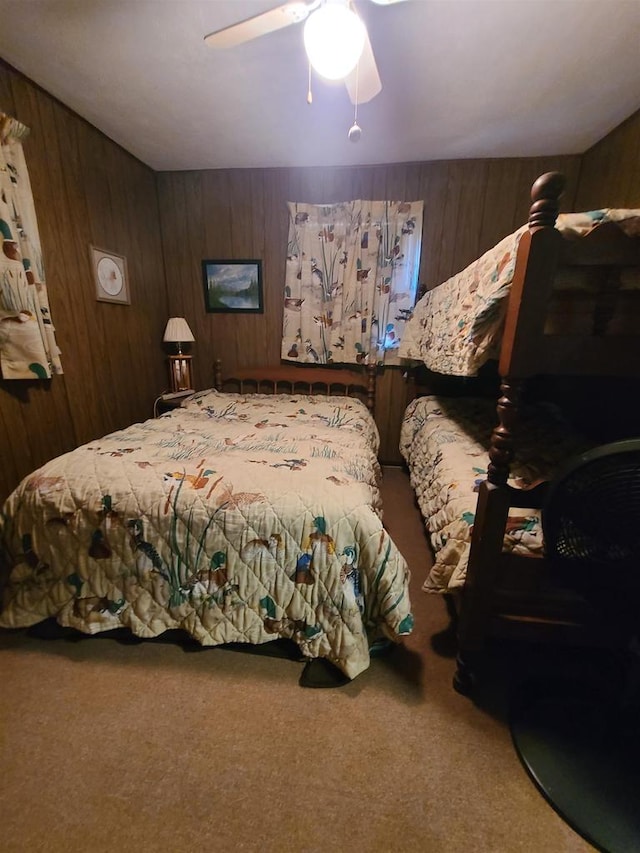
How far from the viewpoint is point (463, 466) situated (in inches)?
62.9

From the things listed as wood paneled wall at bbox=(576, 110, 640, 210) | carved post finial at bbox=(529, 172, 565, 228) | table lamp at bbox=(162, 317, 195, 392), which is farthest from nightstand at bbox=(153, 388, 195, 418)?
wood paneled wall at bbox=(576, 110, 640, 210)

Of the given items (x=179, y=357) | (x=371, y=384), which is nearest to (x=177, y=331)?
(x=179, y=357)

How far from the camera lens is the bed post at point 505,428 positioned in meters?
0.90

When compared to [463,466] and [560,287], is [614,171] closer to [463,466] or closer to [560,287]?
[560,287]

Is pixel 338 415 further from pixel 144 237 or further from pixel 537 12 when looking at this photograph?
pixel 144 237

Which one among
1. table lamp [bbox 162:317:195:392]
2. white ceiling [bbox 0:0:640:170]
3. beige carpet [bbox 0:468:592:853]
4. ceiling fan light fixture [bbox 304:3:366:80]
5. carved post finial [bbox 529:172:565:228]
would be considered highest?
white ceiling [bbox 0:0:640:170]

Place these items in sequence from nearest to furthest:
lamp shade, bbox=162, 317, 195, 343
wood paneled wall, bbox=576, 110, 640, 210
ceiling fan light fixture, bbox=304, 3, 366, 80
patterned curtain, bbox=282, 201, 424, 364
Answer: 1. ceiling fan light fixture, bbox=304, 3, 366, 80
2. wood paneled wall, bbox=576, 110, 640, 210
3. patterned curtain, bbox=282, 201, 424, 364
4. lamp shade, bbox=162, 317, 195, 343

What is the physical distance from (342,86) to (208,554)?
2.46m

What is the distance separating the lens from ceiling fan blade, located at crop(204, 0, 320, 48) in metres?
1.20

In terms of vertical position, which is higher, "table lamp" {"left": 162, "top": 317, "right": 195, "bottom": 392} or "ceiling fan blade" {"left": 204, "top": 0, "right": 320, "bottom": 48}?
"ceiling fan blade" {"left": 204, "top": 0, "right": 320, "bottom": 48}

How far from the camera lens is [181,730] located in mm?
1141

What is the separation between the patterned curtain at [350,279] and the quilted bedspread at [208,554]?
1.89 m

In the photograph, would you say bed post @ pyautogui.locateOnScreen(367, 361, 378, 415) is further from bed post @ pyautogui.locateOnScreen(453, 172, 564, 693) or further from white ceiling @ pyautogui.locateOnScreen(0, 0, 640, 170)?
bed post @ pyautogui.locateOnScreen(453, 172, 564, 693)

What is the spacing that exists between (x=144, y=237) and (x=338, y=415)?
2292 millimetres
